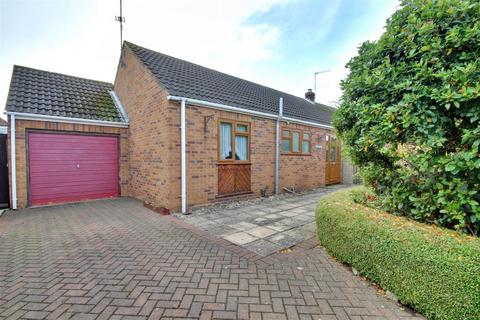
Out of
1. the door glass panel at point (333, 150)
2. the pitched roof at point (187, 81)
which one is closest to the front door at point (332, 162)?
the door glass panel at point (333, 150)

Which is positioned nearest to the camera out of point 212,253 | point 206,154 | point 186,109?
point 212,253

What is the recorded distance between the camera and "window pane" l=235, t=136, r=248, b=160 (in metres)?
7.32

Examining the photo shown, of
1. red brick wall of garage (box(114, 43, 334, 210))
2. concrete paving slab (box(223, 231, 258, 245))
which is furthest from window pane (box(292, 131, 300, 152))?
concrete paving slab (box(223, 231, 258, 245))

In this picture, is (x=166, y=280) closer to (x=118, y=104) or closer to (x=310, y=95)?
(x=118, y=104)

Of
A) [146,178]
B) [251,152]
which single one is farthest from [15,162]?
[251,152]

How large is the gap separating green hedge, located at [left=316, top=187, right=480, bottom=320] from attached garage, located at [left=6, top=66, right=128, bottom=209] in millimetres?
7977

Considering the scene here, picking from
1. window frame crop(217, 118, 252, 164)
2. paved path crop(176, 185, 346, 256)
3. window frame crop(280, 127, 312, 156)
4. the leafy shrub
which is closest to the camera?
the leafy shrub

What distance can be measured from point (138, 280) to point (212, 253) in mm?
1141

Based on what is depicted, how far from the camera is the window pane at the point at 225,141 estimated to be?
22.6 feet

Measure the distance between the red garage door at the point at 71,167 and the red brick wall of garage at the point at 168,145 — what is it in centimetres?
78

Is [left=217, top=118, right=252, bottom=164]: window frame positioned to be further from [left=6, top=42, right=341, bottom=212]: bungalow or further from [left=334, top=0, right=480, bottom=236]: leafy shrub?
[left=334, top=0, right=480, bottom=236]: leafy shrub

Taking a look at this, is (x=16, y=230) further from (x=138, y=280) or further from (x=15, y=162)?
(x=138, y=280)

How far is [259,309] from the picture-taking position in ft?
7.11

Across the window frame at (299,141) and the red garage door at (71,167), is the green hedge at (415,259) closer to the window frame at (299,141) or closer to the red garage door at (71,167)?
the window frame at (299,141)
